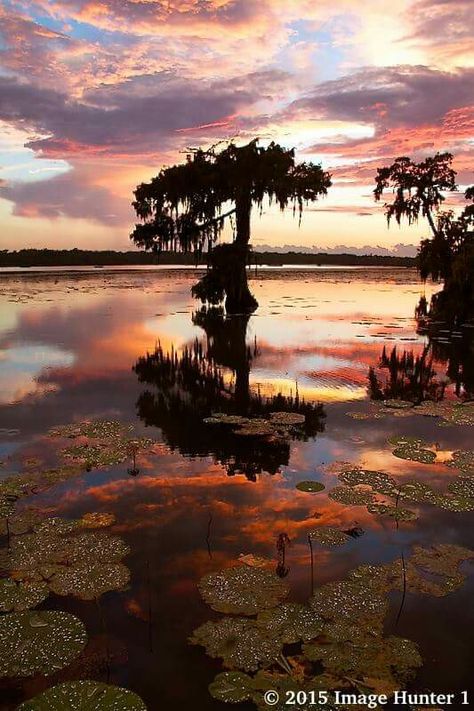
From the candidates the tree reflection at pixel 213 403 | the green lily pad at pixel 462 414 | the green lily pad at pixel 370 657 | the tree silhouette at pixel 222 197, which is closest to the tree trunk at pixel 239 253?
the tree silhouette at pixel 222 197

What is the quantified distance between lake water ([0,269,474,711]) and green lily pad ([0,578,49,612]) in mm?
132

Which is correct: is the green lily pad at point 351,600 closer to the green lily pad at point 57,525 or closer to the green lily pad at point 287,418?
the green lily pad at point 57,525

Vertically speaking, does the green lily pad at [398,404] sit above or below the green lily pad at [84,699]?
above

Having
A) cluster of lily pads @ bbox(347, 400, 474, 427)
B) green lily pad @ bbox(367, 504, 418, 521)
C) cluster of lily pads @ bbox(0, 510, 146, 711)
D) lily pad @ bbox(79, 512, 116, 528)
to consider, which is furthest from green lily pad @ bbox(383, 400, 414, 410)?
cluster of lily pads @ bbox(0, 510, 146, 711)

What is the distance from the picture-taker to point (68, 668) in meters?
3.80

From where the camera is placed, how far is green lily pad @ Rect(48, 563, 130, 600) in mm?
4723

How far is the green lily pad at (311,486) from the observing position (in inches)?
271

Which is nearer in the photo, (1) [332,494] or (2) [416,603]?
(2) [416,603]

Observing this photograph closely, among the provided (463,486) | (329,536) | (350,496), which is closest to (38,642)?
(329,536)

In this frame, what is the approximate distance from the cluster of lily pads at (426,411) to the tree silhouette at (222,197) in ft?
61.9

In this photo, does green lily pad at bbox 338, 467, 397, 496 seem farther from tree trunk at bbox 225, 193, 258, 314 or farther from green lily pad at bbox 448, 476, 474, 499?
tree trunk at bbox 225, 193, 258, 314

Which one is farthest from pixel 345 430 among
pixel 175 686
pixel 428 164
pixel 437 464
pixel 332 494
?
pixel 428 164

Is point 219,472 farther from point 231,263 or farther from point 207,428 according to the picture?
point 231,263

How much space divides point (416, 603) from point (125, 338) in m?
17.7
